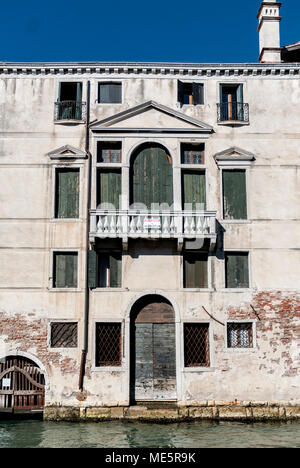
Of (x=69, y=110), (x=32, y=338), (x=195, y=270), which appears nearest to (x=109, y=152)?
(x=69, y=110)

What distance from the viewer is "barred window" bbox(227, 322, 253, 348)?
16922 mm

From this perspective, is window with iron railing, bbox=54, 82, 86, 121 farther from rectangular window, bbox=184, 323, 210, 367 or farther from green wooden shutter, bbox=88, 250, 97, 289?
rectangular window, bbox=184, 323, 210, 367

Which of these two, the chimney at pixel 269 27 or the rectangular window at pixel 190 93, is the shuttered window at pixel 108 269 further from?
the chimney at pixel 269 27

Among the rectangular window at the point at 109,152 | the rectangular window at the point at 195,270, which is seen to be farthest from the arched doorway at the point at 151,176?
the rectangular window at the point at 195,270

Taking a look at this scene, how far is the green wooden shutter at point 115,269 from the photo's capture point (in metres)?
17.3

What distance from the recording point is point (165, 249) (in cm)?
1730

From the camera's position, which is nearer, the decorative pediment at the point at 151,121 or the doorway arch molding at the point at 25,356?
the doorway arch molding at the point at 25,356

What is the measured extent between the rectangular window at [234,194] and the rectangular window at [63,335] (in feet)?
20.1

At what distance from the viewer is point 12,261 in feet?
56.3

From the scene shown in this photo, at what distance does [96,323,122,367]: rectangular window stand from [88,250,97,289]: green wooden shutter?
1305 millimetres

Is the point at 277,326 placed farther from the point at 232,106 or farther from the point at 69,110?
the point at 69,110

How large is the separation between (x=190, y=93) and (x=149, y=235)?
553cm

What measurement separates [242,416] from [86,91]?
1167 centimetres

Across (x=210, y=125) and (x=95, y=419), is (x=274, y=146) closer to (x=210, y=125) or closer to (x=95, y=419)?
(x=210, y=125)
